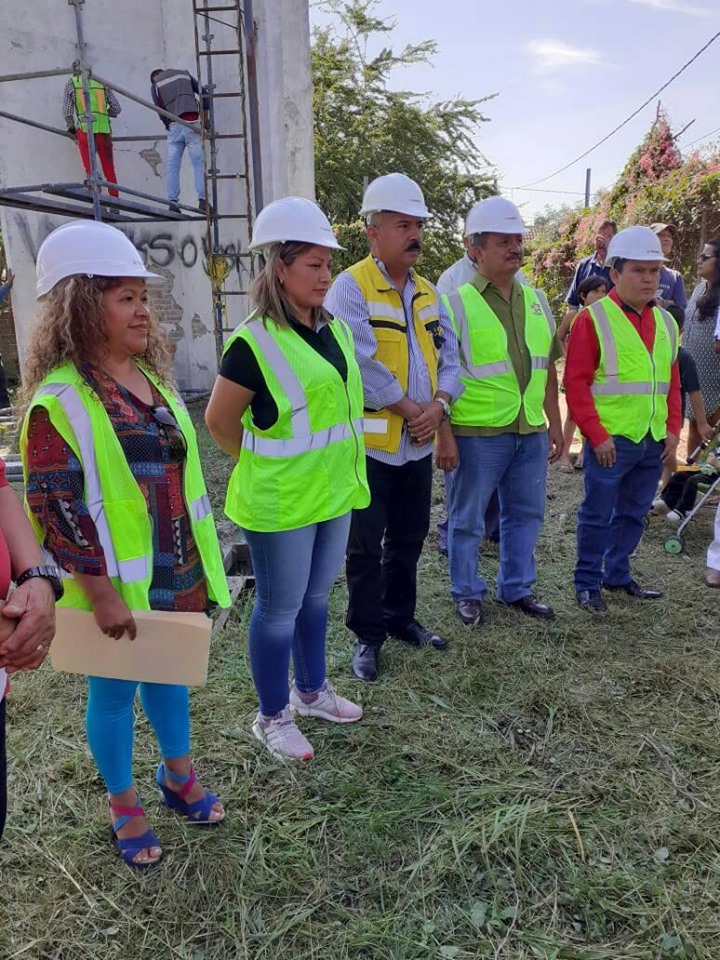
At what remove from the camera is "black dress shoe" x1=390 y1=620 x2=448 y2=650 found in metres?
3.51

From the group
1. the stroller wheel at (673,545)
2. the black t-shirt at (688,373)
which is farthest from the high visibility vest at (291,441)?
the black t-shirt at (688,373)

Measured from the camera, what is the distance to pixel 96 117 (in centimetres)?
784

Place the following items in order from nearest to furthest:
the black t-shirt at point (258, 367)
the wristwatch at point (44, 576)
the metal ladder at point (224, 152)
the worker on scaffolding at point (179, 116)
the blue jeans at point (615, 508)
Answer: the wristwatch at point (44, 576)
the black t-shirt at point (258, 367)
the blue jeans at point (615, 508)
the worker on scaffolding at point (179, 116)
the metal ladder at point (224, 152)

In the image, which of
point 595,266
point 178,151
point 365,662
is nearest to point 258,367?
point 365,662

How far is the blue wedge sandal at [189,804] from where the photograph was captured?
233cm

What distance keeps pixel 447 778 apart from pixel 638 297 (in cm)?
256

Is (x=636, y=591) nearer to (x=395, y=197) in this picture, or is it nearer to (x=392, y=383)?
(x=392, y=383)

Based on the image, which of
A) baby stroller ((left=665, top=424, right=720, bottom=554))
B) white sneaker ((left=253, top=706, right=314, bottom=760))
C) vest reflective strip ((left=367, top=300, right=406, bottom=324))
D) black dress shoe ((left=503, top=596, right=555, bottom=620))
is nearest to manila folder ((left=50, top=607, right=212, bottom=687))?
white sneaker ((left=253, top=706, right=314, bottom=760))

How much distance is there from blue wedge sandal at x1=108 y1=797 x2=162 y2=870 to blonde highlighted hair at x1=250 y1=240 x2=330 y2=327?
1666 mm

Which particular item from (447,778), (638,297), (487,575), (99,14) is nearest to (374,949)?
(447,778)

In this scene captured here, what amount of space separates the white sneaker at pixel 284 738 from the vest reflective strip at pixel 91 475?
1.05m

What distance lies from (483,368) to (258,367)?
150 centimetres

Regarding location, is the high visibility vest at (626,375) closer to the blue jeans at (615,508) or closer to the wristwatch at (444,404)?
the blue jeans at (615,508)

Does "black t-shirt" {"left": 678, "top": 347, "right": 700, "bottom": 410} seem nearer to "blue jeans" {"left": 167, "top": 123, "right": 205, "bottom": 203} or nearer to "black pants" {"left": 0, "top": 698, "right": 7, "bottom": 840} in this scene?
"black pants" {"left": 0, "top": 698, "right": 7, "bottom": 840}
